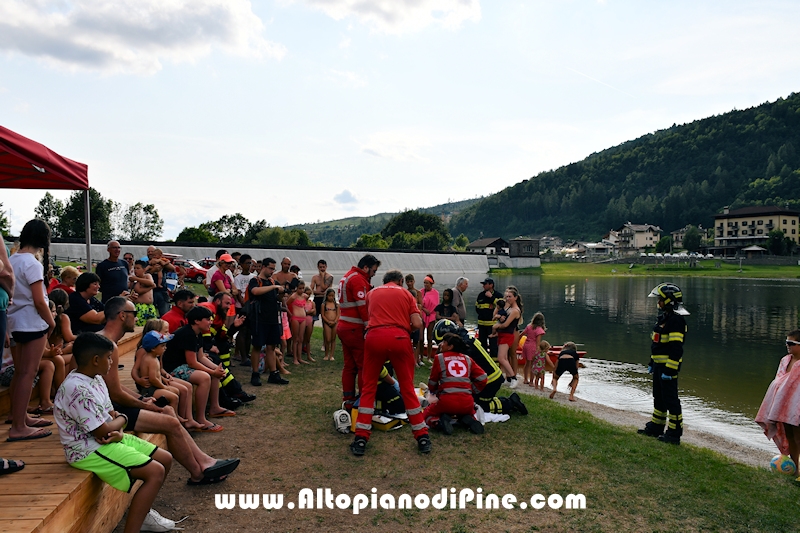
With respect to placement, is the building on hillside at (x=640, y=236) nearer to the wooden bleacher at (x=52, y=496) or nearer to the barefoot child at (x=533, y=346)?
the barefoot child at (x=533, y=346)

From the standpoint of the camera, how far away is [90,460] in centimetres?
371

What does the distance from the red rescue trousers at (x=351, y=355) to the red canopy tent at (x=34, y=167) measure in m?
4.16

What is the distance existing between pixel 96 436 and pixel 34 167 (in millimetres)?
4320

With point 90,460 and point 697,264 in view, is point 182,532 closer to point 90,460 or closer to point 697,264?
point 90,460

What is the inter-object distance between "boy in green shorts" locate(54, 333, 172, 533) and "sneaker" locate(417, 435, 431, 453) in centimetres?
295

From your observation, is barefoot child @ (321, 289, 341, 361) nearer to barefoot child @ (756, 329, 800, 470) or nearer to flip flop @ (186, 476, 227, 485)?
flip flop @ (186, 476, 227, 485)

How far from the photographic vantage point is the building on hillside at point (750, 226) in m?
113

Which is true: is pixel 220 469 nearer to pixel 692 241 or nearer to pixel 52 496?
pixel 52 496

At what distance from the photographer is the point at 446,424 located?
655 cm

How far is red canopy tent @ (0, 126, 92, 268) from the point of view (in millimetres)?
5631

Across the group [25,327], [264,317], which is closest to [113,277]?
[264,317]

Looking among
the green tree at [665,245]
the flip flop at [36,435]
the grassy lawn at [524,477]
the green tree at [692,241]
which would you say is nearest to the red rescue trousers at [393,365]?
the grassy lawn at [524,477]

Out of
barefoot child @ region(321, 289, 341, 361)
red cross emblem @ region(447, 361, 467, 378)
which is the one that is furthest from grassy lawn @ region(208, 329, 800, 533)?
barefoot child @ region(321, 289, 341, 361)

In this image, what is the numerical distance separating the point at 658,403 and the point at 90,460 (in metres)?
7.11
